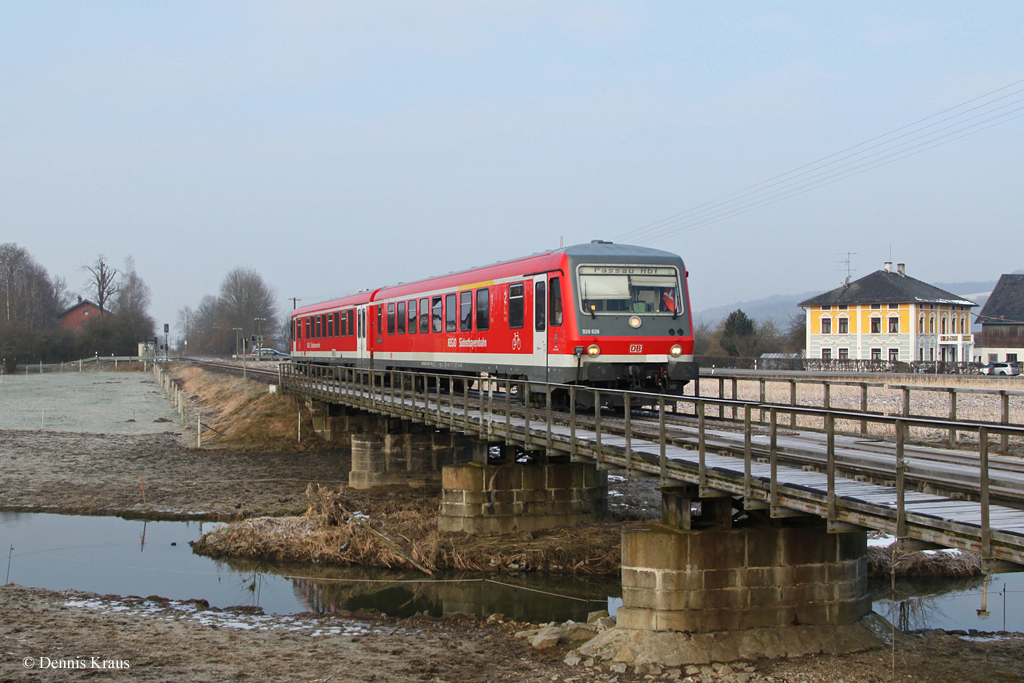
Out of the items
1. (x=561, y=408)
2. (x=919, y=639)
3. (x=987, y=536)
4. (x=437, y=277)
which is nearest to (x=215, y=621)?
(x=561, y=408)

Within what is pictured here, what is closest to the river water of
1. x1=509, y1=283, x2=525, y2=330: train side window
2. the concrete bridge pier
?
the concrete bridge pier

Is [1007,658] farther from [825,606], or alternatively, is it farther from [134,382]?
[134,382]

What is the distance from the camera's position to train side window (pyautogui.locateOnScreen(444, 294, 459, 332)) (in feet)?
72.0

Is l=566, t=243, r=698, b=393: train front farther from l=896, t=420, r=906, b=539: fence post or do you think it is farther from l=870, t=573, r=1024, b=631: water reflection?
l=896, t=420, r=906, b=539: fence post

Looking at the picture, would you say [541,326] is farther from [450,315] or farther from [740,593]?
[740,593]

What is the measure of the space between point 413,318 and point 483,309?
218 inches

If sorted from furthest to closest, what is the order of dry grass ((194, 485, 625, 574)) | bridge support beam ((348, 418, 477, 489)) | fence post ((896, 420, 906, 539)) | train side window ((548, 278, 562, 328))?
1. bridge support beam ((348, 418, 477, 489))
2. dry grass ((194, 485, 625, 574))
3. train side window ((548, 278, 562, 328))
4. fence post ((896, 420, 906, 539))

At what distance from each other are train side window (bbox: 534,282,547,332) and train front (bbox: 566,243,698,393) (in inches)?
39.0

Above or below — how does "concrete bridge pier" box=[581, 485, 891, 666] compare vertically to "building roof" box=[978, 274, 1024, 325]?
below

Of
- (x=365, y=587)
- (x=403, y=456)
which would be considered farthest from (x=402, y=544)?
(x=403, y=456)

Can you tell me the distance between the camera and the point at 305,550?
17875 millimetres

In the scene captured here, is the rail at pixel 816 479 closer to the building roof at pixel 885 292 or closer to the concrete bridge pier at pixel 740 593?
the concrete bridge pier at pixel 740 593

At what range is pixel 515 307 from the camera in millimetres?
18453

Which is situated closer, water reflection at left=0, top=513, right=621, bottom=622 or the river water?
the river water
